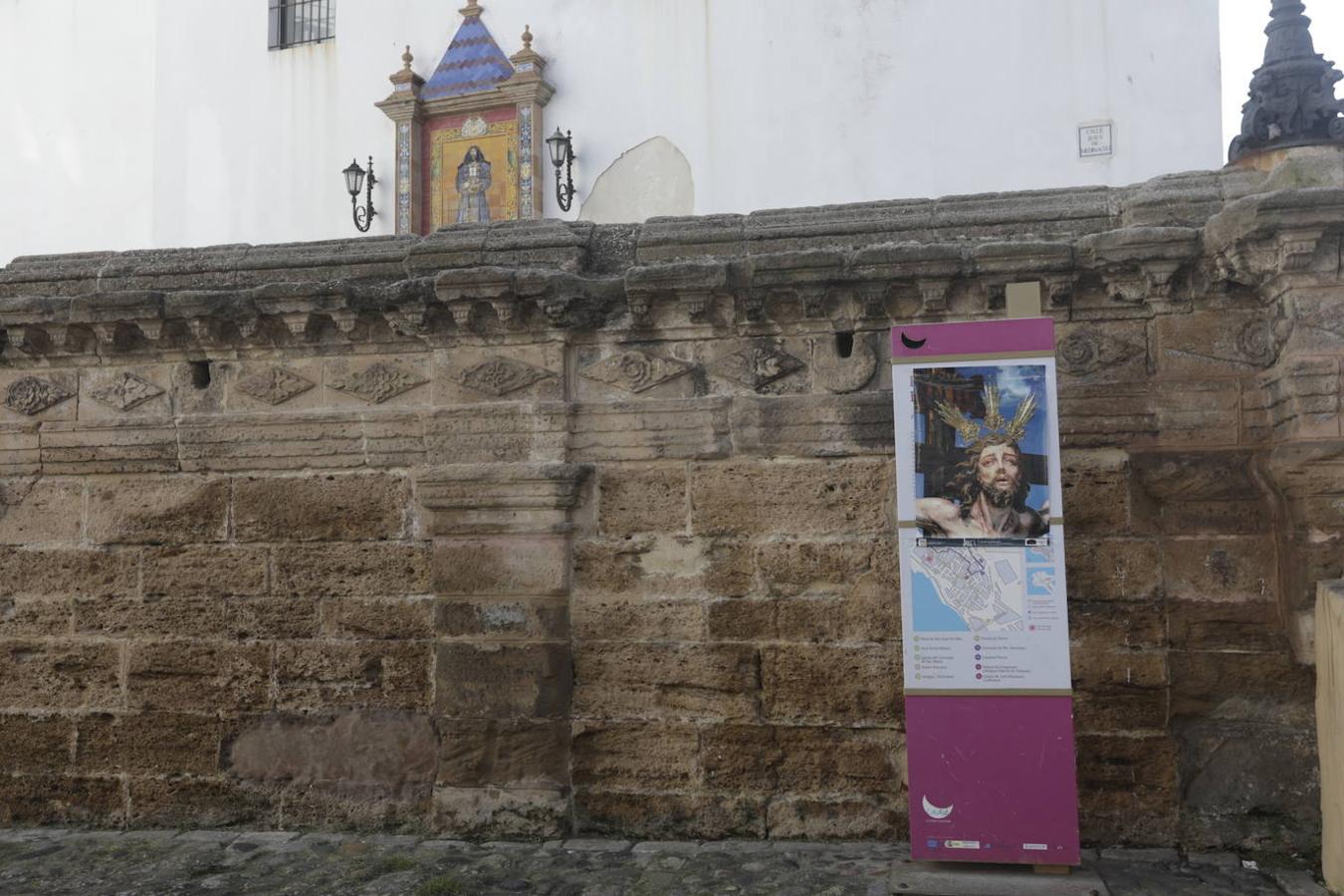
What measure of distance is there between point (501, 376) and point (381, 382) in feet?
1.61

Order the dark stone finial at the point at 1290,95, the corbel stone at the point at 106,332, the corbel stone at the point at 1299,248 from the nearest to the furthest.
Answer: the corbel stone at the point at 1299,248, the corbel stone at the point at 106,332, the dark stone finial at the point at 1290,95

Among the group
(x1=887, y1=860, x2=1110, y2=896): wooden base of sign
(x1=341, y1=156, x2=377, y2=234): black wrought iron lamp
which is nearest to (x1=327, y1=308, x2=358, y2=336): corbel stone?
(x1=887, y1=860, x2=1110, y2=896): wooden base of sign

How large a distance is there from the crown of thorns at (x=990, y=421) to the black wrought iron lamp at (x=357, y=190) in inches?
412

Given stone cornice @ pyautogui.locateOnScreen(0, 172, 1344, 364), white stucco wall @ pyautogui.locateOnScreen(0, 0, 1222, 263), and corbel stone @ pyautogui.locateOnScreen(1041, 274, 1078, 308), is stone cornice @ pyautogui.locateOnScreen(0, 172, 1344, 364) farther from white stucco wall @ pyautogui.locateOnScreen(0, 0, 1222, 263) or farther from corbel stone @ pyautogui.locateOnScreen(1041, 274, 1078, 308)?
white stucco wall @ pyautogui.locateOnScreen(0, 0, 1222, 263)

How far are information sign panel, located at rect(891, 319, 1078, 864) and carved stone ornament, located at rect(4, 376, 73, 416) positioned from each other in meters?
3.35

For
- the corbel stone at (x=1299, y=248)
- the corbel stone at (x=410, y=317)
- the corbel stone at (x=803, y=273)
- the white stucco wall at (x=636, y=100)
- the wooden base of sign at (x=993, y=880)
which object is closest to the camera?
the wooden base of sign at (x=993, y=880)

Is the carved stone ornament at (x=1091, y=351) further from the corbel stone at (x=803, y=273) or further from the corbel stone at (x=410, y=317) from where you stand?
the corbel stone at (x=410, y=317)

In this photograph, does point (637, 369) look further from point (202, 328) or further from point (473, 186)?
point (473, 186)

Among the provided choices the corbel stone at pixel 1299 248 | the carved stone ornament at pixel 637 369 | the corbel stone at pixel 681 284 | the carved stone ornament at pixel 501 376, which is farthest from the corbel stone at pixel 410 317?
the corbel stone at pixel 1299 248

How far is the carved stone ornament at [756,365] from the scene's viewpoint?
4.48m

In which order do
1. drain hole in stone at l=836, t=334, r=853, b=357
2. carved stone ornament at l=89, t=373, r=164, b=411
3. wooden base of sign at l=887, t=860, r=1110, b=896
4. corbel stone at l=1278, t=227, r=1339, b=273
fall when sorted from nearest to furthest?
1. wooden base of sign at l=887, t=860, r=1110, b=896
2. corbel stone at l=1278, t=227, r=1339, b=273
3. drain hole in stone at l=836, t=334, r=853, b=357
4. carved stone ornament at l=89, t=373, r=164, b=411

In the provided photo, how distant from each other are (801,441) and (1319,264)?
5.65 ft

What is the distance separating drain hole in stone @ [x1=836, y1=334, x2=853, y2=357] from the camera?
4477 mm

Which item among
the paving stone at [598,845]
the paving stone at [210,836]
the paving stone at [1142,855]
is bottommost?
the paving stone at [210,836]
